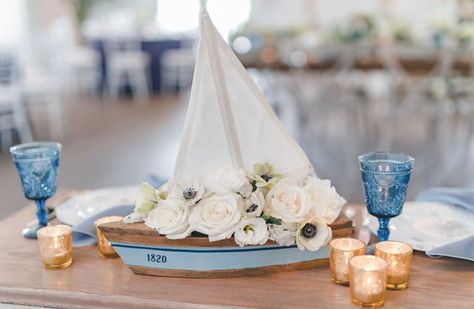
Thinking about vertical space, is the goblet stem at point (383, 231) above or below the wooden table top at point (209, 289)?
above

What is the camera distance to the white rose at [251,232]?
3.32 feet

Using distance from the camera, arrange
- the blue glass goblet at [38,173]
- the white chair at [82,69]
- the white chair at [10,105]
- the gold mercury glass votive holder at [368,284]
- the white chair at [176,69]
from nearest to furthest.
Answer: the gold mercury glass votive holder at [368,284]
the blue glass goblet at [38,173]
the white chair at [10,105]
the white chair at [82,69]
the white chair at [176,69]

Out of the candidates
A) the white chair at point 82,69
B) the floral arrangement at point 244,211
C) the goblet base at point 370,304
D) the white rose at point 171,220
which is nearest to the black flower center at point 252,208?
the floral arrangement at point 244,211

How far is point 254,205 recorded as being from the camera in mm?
1027

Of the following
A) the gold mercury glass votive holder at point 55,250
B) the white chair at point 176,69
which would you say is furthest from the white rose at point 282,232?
the white chair at point 176,69

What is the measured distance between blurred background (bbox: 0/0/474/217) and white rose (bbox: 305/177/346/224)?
7.14 ft

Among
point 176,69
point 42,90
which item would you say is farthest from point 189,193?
point 176,69

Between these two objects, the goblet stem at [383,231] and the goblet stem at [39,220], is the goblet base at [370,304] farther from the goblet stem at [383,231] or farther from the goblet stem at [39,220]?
the goblet stem at [39,220]

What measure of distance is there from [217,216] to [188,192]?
7cm

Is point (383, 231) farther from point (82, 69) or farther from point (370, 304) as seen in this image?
point (82, 69)

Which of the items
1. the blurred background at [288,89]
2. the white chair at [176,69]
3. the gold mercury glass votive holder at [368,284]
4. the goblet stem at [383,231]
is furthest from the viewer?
the white chair at [176,69]

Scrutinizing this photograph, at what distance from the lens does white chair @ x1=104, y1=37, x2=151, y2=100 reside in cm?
805

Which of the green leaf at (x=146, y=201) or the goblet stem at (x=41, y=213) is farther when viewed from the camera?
the goblet stem at (x=41, y=213)

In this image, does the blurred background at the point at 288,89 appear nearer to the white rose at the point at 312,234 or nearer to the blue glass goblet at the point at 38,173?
the blue glass goblet at the point at 38,173
